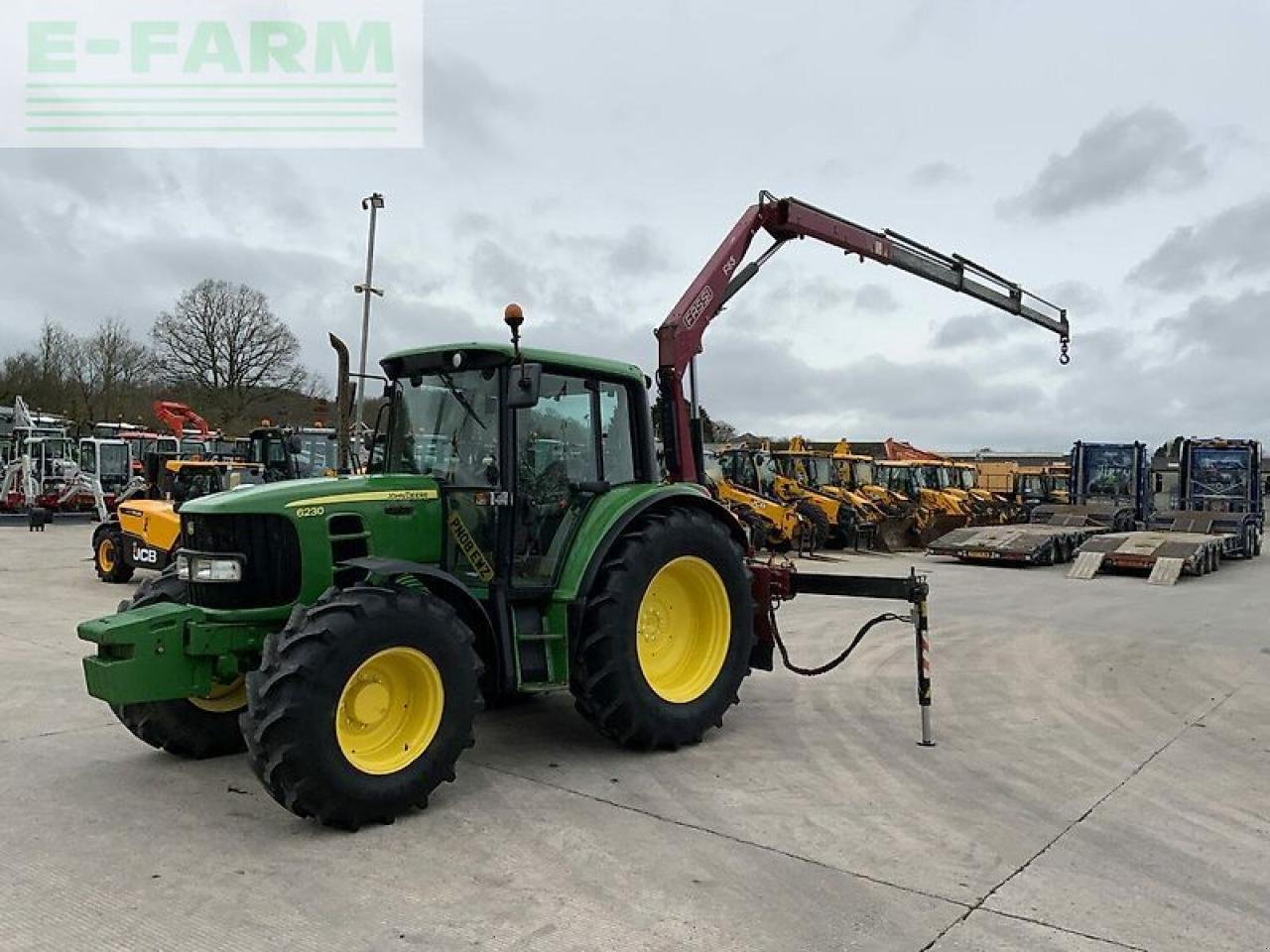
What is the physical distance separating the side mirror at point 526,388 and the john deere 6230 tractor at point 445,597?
0.01 meters

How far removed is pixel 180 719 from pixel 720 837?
9.96 ft

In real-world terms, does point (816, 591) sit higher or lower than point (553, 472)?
lower

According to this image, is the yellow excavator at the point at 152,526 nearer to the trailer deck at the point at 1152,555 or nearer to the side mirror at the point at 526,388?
the side mirror at the point at 526,388

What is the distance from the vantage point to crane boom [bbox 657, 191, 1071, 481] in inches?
306

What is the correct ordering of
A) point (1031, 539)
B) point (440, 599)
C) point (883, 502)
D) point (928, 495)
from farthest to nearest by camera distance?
point (928, 495) < point (883, 502) < point (1031, 539) < point (440, 599)

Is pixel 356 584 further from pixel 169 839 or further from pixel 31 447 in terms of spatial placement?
pixel 31 447

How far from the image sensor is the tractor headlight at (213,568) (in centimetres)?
490

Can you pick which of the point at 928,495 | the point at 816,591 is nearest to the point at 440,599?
the point at 816,591

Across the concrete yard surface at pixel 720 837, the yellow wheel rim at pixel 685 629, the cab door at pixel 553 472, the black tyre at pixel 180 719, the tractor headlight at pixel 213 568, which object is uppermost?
the cab door at pixel 553 472

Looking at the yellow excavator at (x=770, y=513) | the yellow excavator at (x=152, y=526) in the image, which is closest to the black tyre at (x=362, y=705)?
the yellow excavator at (x=152, y=526)

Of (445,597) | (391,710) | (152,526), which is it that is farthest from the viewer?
(152,526)

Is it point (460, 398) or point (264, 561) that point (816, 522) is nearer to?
point (460, 398)

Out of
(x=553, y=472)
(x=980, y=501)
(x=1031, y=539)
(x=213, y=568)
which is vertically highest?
(x=553, y=472)

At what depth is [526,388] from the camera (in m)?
5.11
